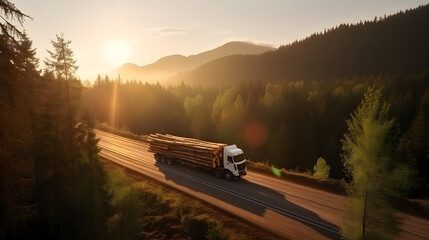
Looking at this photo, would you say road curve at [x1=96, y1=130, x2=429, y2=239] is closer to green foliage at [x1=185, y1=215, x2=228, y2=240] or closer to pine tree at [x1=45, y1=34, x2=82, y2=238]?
green foliage at [x1=185, y1=215, x2=228, y2=240]

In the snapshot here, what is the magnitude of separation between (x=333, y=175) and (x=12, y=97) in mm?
66065

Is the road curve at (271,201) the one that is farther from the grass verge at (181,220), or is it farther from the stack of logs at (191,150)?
the stack of logs at (191,150)

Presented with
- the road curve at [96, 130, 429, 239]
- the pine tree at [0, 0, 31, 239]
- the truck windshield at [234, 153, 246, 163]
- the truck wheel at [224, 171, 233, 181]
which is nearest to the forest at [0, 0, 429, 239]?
the pine tree at [0, 0, 31, 239]

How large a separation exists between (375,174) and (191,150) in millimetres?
22127

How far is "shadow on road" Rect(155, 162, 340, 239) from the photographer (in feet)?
71.1

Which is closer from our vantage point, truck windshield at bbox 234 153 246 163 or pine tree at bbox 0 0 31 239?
pine tree at bbox 0 0 31 239

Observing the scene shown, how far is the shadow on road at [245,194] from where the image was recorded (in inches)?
853

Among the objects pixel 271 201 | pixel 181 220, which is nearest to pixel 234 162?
pixel 271 201

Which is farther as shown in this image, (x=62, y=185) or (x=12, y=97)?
(x=62, y=185)

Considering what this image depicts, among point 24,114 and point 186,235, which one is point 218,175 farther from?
point 24,114

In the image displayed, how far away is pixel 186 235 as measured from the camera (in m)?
21.9

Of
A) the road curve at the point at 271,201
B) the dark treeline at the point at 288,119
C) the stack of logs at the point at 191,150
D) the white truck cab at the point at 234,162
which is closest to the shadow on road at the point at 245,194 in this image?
the road curve at the point at 271,201

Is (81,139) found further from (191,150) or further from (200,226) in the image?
(191,150)

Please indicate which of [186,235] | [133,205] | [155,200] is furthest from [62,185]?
[186,235]
